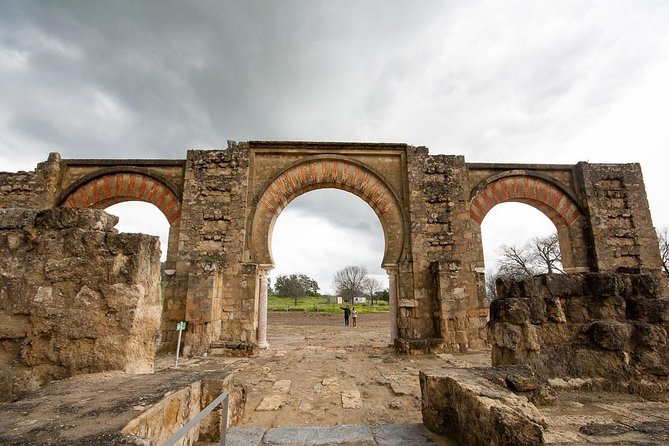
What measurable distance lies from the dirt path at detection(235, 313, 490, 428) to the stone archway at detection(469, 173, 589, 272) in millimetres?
3835

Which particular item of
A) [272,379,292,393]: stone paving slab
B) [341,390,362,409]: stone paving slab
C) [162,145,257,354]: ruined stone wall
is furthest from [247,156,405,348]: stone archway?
[341,390,362,409]: stone paving slab

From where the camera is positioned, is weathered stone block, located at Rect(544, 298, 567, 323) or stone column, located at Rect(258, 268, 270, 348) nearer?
weathered stone block, located at Rect(544, 298, 567, 323)

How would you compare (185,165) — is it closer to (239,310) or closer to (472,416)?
(239,310)

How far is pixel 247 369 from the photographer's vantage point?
5.73m

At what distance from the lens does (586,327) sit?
11.9ft

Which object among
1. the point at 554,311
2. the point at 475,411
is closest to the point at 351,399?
the point at 475,411

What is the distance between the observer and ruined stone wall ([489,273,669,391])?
11.1ft

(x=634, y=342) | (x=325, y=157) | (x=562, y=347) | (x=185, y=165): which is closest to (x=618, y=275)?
(x=634, y=342)

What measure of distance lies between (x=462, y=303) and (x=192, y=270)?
6.23 metres

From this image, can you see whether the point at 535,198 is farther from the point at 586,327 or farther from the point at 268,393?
the point at 268,393

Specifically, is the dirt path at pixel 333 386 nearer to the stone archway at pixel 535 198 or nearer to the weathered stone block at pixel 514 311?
the weathered stone block at pixel 514 311

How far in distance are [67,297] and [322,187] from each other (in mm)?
6346

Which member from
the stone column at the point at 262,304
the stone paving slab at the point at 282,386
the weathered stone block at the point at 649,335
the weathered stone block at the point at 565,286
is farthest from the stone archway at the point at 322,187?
the weathered stone block at the point at 649,335

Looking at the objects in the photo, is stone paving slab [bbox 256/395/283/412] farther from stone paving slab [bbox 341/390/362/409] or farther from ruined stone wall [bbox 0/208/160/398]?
ruined stone wall [bbox 0/208/160/398]
